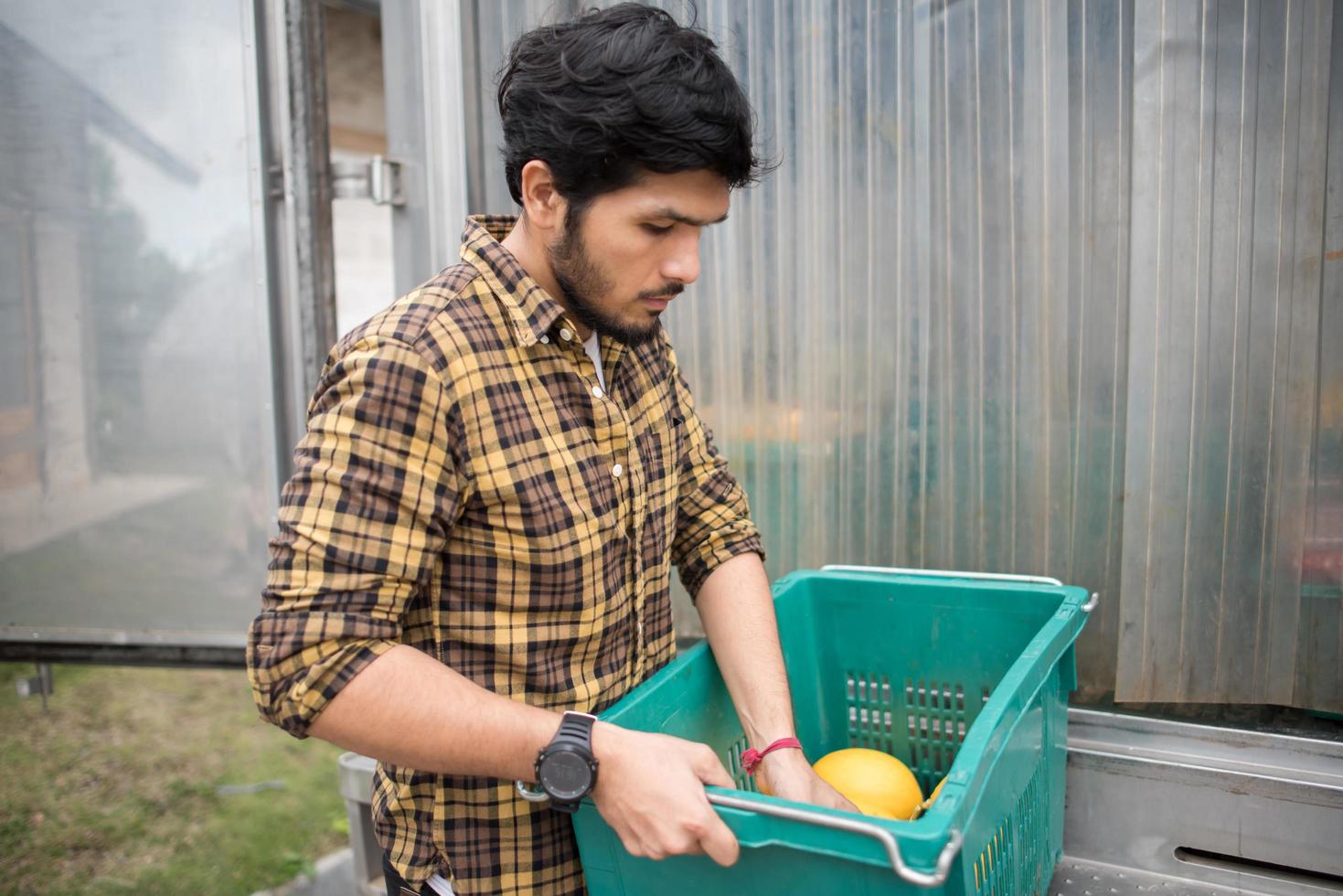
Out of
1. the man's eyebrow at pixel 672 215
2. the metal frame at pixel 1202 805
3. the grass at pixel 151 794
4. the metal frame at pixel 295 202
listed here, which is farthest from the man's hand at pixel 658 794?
the grass at pixel 151 794

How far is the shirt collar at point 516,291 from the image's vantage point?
1315mm

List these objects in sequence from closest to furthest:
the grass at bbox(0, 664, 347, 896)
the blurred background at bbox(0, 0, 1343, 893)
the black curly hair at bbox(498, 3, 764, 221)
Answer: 1. the black curly hair at bbox(498, 3, 764, 221)
2. the blurred background at bbox(0, 0, 1343, 893)
3. the grass at bbox(0, 664, 347, 896)

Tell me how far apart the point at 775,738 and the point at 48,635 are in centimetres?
223

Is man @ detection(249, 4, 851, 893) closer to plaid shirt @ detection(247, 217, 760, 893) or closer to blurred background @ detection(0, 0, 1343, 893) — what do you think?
plaid shirt @ detection(247, 217, 760, 893)

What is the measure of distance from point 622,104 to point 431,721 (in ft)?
2.55

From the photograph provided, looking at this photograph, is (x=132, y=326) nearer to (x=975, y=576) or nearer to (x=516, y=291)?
(x=516, y=291)

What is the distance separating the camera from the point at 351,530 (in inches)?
43.8

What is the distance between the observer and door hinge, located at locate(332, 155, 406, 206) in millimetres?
2523

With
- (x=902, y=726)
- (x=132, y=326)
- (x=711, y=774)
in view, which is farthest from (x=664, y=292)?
(x=132, y=326)

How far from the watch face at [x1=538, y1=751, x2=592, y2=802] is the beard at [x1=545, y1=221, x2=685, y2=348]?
59cm

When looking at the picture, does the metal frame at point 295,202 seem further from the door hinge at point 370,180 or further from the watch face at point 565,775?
the watch face at point 565,775

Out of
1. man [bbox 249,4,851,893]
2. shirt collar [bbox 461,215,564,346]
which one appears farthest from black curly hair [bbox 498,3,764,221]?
shirt collar [bbox 461,215,564,346]

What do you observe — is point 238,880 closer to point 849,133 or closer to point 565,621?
point 565,621

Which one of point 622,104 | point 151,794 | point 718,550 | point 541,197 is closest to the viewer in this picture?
point 622,104
